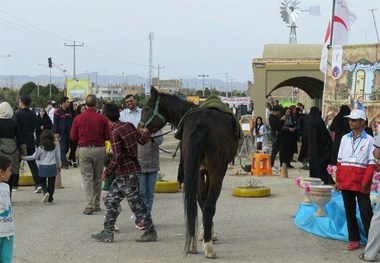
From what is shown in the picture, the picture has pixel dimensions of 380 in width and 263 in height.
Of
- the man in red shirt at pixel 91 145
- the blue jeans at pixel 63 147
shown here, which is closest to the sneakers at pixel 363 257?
the man in red shirt at pixel 91 145

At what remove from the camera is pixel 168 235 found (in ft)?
29.0

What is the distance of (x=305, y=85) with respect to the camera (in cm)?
3566

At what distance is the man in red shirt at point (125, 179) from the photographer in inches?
325

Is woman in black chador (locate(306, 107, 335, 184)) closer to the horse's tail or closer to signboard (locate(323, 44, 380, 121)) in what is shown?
the horse's tail

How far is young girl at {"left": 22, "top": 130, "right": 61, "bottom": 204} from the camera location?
38.3 ft

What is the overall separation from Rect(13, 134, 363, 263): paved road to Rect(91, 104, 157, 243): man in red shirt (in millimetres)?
202

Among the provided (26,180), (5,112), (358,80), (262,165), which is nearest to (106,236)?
(5,112)

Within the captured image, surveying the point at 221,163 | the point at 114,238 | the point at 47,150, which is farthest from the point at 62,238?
the point at 47,150

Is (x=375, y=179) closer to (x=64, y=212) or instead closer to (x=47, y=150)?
(x=64, y=212)

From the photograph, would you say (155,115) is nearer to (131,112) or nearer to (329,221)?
(131,112)

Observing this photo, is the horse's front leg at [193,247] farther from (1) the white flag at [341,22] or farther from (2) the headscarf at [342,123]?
(1) the white flag at [341,22]

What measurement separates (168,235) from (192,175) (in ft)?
5.67

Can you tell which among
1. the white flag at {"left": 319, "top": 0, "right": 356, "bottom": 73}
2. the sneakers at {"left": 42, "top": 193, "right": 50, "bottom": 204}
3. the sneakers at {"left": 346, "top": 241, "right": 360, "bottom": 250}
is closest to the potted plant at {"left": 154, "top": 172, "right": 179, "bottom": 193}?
the sneakers at {"left": 42, "top": 193, "right": 50, "bottom": 204}

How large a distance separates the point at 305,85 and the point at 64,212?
2687 centimetres
